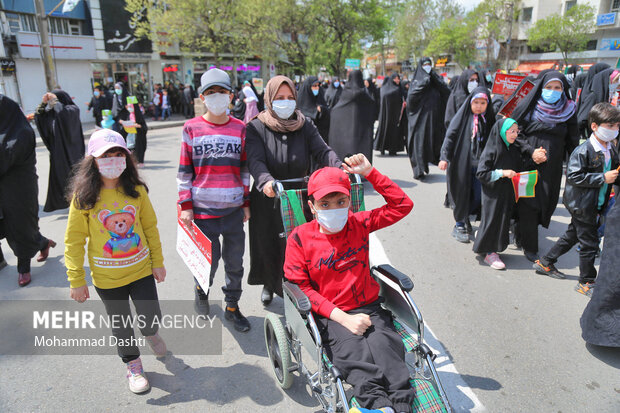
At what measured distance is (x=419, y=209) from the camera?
6.77 metres

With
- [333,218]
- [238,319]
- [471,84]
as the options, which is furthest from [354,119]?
[333,218]

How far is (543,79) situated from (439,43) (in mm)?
45387

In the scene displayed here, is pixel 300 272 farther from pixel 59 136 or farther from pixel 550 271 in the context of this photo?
pixel 59 136

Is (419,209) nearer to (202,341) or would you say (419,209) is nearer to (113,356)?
(202,341)

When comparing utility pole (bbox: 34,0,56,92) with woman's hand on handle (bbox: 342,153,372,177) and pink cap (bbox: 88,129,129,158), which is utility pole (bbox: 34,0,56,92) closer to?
pink cap (bbox: 88,129,129,158)

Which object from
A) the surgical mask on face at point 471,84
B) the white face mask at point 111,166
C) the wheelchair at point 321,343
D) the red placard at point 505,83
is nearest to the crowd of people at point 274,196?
the white face mask at point 111,166

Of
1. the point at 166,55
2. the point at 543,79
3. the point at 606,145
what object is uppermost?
the point at 166,55

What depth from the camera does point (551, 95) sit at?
15.0 ft

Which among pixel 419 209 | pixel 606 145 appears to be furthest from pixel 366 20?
pixel 606 145

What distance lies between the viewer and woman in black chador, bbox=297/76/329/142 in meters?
7.99

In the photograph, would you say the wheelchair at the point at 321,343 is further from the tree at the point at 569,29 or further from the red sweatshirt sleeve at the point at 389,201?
the tree at the point at 569,29

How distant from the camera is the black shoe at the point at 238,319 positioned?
3521 millimetres

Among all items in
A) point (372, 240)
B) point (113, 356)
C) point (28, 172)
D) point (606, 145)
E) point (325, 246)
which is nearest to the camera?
point (325, 246)

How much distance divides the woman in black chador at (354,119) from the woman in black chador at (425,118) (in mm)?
1371
